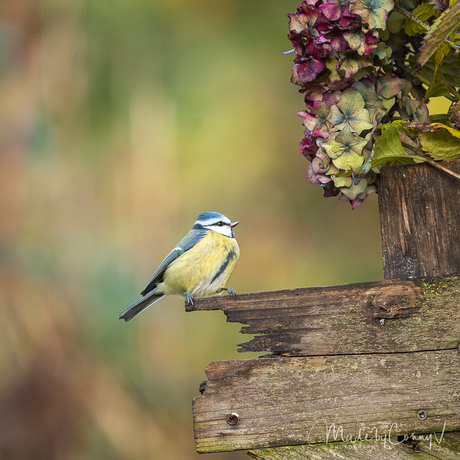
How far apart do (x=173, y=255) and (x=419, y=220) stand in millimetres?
890

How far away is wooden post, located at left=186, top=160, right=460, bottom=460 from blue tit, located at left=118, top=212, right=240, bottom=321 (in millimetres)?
574

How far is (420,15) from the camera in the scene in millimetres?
1051

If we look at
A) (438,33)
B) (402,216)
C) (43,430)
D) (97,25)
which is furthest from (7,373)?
(438,33)

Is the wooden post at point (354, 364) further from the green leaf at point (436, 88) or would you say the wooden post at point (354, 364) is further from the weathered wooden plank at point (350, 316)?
the green leaf at point (436, 88)

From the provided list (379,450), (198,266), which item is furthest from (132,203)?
(379,450)

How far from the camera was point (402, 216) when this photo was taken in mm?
1048

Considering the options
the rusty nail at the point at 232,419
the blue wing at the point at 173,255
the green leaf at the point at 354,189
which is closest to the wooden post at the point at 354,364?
the rusty nail at the point at 232,419

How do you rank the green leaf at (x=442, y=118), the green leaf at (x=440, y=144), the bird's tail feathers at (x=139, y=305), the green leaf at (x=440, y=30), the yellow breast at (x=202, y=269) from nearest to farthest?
the green leaf at (x=440, y=30), the green leaf at (x=440, y=144), the green leaf at (x=442, y=118), the yellow breast at (x=202, y=269), the bird's tail feathers at (x=139, y=305)

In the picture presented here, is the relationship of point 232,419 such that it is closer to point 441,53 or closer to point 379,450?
point 379,450

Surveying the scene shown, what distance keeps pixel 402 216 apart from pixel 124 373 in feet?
8.23

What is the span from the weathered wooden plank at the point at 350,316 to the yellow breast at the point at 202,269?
606mm

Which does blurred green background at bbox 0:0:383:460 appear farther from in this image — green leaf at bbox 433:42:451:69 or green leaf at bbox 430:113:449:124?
green leaf at bbox 433:42:451:69

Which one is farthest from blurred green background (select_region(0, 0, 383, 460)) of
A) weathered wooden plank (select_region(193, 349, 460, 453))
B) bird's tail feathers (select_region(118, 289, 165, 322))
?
weathered wooden plank (select_region(193, 349, 460, 453))

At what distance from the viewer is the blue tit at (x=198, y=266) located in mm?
1636
